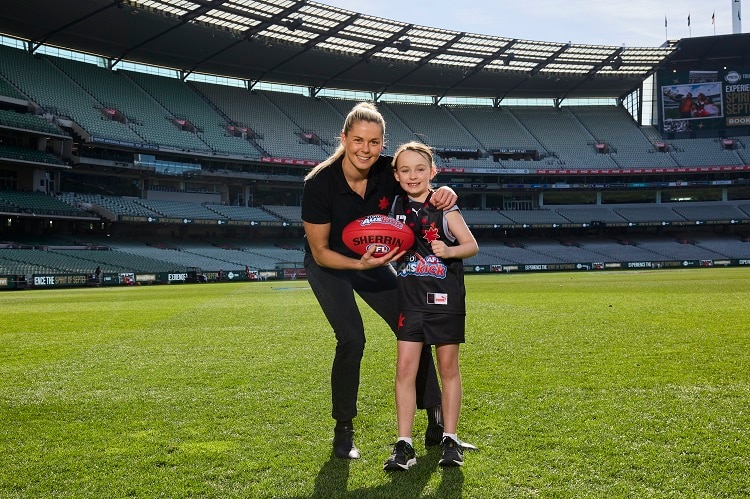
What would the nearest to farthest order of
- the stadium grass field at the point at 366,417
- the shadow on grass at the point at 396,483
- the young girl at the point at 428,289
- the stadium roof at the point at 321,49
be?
the shadow on grass at the point at 396,483
the stadium grass field at the point at 366,417
the young girl at the point at 428,289
the stadium roof at the point at 321,49

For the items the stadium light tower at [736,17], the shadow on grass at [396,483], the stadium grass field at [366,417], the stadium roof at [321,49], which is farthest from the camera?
the stadium light tower at [736,17]

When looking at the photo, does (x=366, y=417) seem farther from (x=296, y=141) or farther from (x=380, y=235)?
(x=296, y=141)

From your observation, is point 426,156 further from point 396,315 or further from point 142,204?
point 142,204

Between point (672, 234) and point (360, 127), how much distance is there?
7385 centimetres

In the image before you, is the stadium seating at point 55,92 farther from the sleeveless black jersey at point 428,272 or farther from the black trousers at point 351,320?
the sleeveless black jersey at point 428,272

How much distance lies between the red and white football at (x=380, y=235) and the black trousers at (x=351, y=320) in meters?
0.43

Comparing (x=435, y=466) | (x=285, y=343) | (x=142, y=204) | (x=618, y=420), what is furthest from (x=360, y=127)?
(x=142, y=204)

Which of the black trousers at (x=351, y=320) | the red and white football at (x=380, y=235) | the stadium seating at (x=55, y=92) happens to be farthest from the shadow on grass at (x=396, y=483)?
the stadium seating at (x=55, y=92)

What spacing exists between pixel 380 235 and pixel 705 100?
78597 mm

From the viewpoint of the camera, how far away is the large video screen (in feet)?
224

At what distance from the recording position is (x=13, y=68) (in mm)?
46781

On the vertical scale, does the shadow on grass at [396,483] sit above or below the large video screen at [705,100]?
below

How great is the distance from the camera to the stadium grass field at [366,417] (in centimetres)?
351

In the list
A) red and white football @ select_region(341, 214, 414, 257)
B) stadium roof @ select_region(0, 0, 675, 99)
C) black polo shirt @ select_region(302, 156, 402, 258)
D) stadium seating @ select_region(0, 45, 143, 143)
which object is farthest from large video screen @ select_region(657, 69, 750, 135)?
red and white football @ select_region(341, 214, 414, 257)
